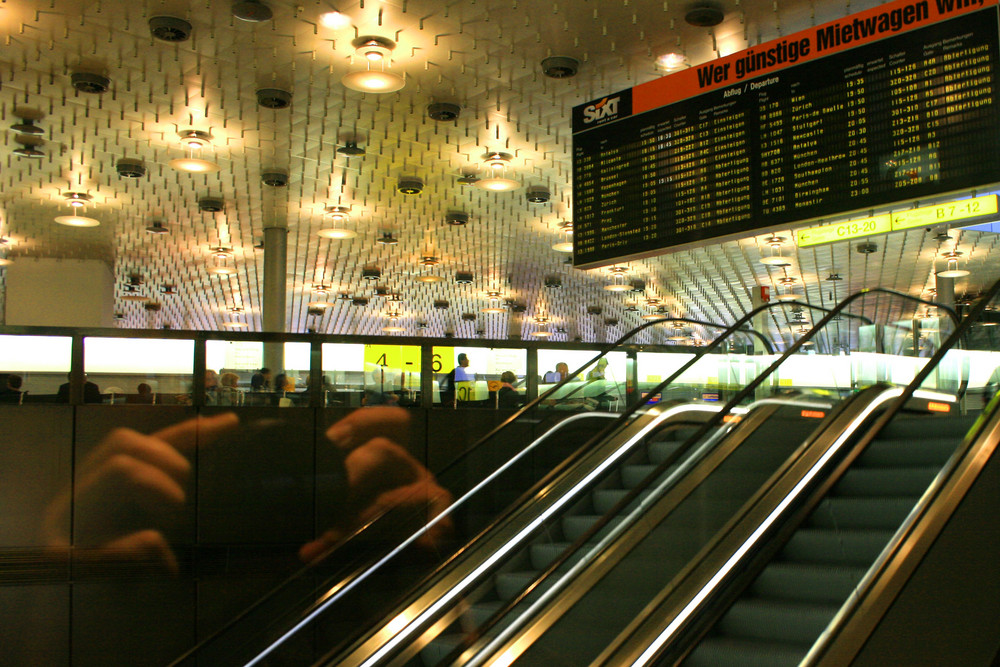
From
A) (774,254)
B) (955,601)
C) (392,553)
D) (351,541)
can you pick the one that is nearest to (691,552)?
(955,601)

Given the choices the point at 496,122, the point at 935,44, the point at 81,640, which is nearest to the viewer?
the point at 935,44

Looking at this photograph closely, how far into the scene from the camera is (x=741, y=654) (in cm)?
454

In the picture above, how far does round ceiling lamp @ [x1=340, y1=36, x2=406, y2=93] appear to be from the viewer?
6.64 meters

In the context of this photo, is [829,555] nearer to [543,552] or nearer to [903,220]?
[543,552]

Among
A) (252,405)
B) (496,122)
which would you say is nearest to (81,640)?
(252,405)

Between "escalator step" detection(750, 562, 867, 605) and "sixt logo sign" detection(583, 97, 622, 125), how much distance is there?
12.5 feet

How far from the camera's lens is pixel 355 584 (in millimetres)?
6871

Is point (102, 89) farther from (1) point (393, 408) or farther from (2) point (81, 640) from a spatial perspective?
(2) point (81, 640)

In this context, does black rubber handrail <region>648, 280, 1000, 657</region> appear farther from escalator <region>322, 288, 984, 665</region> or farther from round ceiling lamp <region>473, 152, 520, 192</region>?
round ceiling lamp <region>473, 152, 520, 192</region>

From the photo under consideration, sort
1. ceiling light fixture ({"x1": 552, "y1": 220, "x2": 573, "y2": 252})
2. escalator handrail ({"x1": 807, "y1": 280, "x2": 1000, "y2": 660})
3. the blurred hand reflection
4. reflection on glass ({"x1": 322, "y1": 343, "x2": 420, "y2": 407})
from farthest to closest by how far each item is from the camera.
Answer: ceiling light fixture ({"x1": 552, "y1": 220, "x2": 573, "y2": 252}) → reflection on glass ({"x1": 322, "y1": 343, "x2": 420, "y2": 407}) → the blurred hand reflection → escalator handrail ({"x1": 807, "y1": 280, "x2": 1000, "y2": 660})

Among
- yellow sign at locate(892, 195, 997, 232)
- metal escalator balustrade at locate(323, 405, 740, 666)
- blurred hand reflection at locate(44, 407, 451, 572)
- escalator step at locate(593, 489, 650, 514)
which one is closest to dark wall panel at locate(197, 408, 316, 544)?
blurred hand reflection at locate(44, 407, 451, 572)

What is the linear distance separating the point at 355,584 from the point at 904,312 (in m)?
5.52

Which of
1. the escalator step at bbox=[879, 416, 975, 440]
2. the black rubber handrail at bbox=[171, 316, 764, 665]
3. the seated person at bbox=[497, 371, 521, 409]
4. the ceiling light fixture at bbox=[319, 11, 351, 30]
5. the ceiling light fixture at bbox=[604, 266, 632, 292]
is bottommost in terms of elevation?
the black rubber handrail at bbox=[171, 316, 764, 665]

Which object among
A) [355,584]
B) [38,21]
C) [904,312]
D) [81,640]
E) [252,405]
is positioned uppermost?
[38,21]
